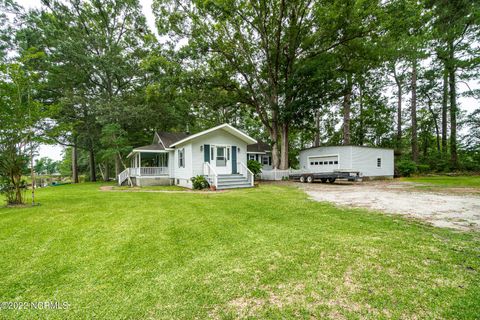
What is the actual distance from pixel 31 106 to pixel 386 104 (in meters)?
→ 33.4

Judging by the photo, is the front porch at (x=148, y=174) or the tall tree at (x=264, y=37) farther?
the front porch at (x=148, y=174)

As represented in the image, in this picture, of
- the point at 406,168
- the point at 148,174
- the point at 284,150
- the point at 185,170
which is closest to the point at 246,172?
the point at 185,170

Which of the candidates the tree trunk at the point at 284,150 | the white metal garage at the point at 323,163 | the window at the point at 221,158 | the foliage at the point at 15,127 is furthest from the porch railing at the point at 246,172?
the foliage at the point at 15,127

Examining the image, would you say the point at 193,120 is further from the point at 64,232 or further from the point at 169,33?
the point at 64,232

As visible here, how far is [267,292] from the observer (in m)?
2.35

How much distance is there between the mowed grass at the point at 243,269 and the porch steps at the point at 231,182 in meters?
7.40

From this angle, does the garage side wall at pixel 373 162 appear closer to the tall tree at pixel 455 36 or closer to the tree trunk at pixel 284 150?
the tree trunk at pixel 284 150

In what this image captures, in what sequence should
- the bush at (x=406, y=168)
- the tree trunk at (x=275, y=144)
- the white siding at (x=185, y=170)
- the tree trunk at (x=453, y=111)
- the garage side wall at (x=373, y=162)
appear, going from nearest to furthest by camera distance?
1. the white siding at (x=185, y=170)
2. the garage side wall at (x=373, y=162)
3. the tree trunk at (x=275, y=144)
4. the bush at (x=406, y=168)
5. the tree trunk at (x=453, y=111)

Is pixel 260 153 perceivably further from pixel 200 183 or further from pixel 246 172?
pixel 200 183

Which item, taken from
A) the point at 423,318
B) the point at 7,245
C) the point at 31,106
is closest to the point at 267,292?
the point at 423,318

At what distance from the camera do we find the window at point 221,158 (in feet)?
46.2

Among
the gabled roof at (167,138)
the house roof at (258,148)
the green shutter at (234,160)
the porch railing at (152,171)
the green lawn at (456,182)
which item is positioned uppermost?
the gabled roof at (167,138)

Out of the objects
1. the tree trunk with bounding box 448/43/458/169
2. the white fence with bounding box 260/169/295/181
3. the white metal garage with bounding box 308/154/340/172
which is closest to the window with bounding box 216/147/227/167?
the white fence with bounding box 260/169/295/181

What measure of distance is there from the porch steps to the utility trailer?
583cm
